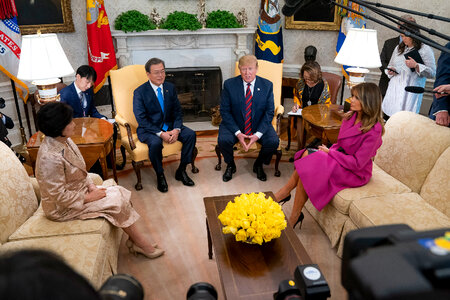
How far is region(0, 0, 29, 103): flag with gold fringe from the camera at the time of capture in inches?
172

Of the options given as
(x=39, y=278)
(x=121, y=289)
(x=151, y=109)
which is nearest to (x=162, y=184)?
(x=151, y=109)

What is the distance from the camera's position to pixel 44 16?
196 inches

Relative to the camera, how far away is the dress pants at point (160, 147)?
12.7 ft

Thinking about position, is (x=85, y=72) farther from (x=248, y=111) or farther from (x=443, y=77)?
(x=443, y=77)

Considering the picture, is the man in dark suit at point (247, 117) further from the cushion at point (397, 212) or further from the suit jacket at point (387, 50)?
the suit jacket at point (387, 50)

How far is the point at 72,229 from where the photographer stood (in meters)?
2.49

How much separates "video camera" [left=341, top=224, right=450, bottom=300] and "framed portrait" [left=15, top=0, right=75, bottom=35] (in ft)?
17.8

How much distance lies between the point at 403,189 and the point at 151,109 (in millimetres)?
2621

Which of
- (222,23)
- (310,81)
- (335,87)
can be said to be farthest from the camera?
(222,23)

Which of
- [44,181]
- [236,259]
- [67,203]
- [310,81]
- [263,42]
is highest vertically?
[263,42]

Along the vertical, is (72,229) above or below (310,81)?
below

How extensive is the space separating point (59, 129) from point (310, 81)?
3.11 m

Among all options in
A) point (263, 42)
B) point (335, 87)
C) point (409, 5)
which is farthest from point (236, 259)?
point (409, 5)

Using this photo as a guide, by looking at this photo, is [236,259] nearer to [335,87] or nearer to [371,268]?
[371,268]
